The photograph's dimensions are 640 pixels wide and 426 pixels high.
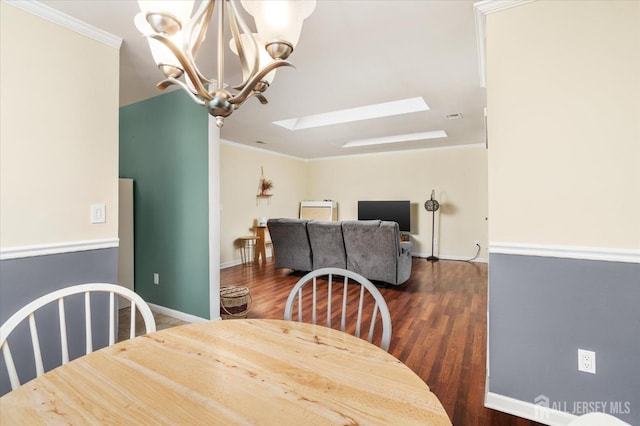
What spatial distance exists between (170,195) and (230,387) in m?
2.72

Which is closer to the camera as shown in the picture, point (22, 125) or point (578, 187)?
point (578, 187)

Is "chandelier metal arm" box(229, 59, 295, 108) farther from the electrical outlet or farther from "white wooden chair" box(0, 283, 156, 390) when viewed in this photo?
the electrical outlet

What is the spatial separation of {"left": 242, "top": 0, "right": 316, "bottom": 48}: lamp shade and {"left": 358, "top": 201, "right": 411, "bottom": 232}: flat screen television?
18.3 feet

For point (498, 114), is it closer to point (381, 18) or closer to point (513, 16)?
point (513, 16)

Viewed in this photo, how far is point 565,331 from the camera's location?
1.59 meters

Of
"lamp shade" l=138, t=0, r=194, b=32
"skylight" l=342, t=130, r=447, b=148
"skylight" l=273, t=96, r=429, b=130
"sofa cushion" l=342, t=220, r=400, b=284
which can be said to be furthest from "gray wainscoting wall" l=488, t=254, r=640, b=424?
"skylight" l=342, t=130, r=447, b=148

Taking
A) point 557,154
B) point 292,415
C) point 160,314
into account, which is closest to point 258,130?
point 160,314

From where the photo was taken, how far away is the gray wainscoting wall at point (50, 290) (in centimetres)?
169

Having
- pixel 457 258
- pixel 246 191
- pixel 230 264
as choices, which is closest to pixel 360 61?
pixel 246 191

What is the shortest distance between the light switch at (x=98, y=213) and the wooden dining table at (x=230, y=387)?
1382 mm

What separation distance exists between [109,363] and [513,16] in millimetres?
2426

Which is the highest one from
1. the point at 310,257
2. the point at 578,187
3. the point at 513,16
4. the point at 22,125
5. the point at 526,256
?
the point at 513,16

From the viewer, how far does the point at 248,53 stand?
151 cm

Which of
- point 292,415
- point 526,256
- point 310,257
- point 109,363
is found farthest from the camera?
point 310,257
